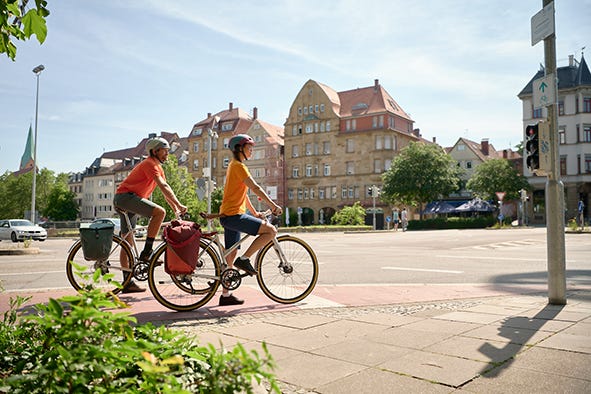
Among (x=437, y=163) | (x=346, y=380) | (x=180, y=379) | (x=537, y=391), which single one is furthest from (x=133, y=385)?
(x=437, y=163)

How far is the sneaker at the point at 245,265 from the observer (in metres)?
5.68

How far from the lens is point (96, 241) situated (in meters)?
5.85

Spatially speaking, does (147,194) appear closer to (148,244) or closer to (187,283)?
(148,244)

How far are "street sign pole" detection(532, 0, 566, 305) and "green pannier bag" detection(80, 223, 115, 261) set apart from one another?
5047 mm

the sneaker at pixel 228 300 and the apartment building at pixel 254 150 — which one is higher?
the apartment building at pixel 254 150

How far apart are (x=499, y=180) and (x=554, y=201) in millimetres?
55854

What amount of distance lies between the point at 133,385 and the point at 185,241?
323cm

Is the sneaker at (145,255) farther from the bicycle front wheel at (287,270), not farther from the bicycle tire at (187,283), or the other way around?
the bicycle front wheel at (287,270)

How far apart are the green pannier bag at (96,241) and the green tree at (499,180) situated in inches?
2270

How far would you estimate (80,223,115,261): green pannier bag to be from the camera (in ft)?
19.1

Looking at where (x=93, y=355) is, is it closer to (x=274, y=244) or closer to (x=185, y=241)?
(x=185, y=241)

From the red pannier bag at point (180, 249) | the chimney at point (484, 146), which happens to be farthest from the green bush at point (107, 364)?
the chimney at point (484, 146)

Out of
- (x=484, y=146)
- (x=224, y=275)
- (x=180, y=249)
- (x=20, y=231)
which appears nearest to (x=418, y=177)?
(x=484, y=146)

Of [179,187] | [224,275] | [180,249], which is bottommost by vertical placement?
[224,275]
